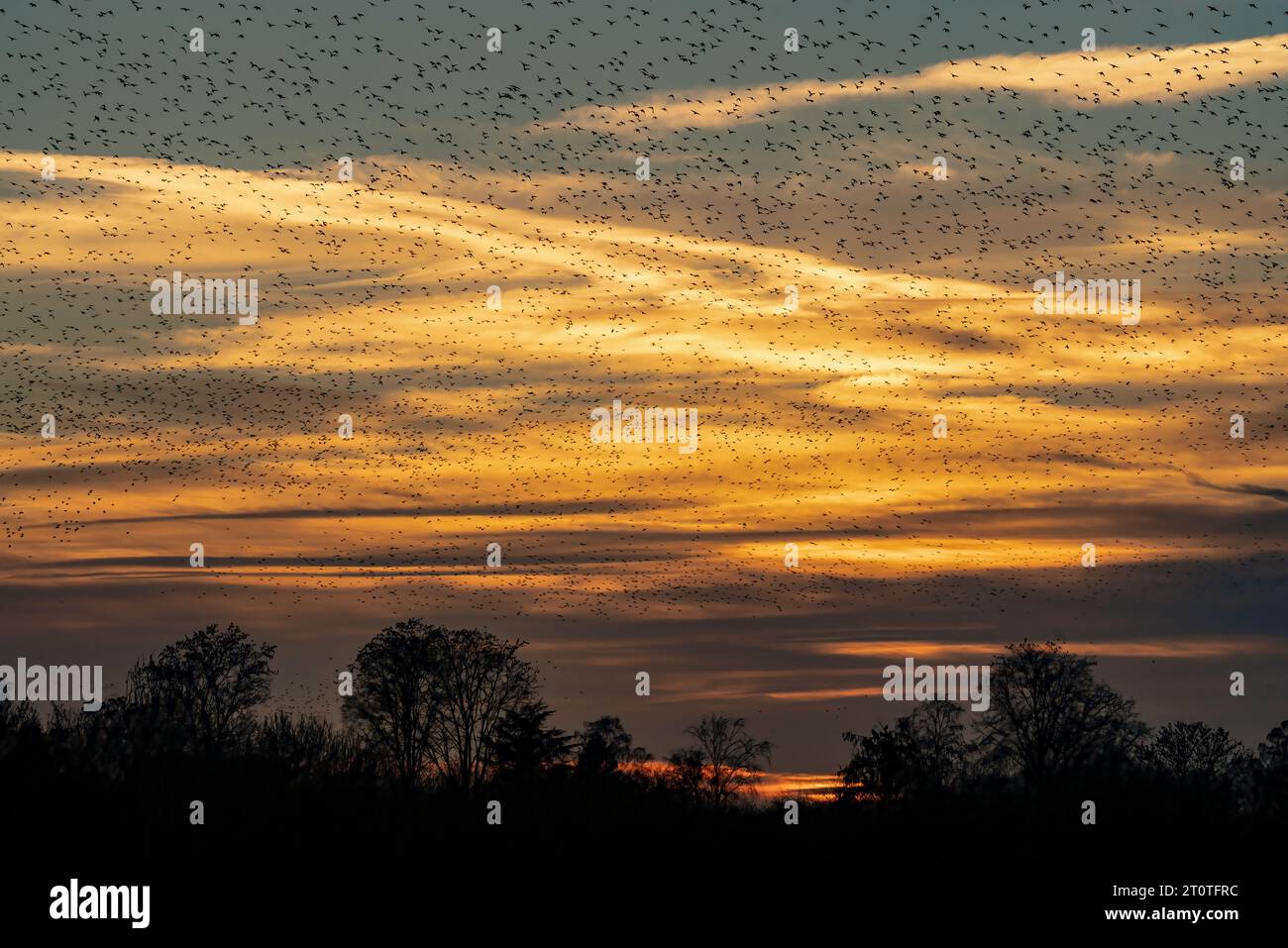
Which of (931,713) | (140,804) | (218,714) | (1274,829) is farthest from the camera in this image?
(931,713)

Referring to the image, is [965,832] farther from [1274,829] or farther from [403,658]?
[403,658]

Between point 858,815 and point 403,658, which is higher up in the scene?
point 403,658

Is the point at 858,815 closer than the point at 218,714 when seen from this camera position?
Yes

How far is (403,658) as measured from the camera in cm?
8862

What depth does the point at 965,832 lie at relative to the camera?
60.5 m

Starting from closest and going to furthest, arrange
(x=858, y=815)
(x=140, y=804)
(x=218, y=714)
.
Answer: (x=140, y=804), (x=858, y=815), (x=218, y=714)

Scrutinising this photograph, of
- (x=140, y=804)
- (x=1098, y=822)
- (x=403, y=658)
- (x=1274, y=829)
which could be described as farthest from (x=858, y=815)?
(x=403, y=658)

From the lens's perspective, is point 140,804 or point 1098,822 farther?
point 1098,822
